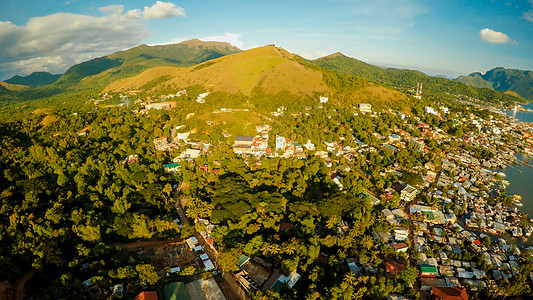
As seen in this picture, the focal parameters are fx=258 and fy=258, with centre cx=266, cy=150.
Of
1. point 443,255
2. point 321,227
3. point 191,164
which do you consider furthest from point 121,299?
point 443,255

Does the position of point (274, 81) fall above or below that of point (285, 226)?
above

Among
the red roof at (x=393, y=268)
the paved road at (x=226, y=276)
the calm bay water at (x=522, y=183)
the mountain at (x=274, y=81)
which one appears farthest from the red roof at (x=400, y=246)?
the mountain at (x=274, y=81)

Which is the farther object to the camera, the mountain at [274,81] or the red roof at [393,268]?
the mountain at [274,81]

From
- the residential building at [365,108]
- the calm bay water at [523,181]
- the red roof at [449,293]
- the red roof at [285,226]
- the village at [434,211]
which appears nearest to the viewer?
the red roof at [449,293]

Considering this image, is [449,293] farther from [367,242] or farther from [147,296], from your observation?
[147,296]

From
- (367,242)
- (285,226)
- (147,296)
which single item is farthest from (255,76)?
(147,296)

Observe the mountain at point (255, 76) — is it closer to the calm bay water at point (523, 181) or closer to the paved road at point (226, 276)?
the calm bay water at point (523, 181)

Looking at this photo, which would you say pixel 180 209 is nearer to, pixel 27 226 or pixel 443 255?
pixel 27 226
